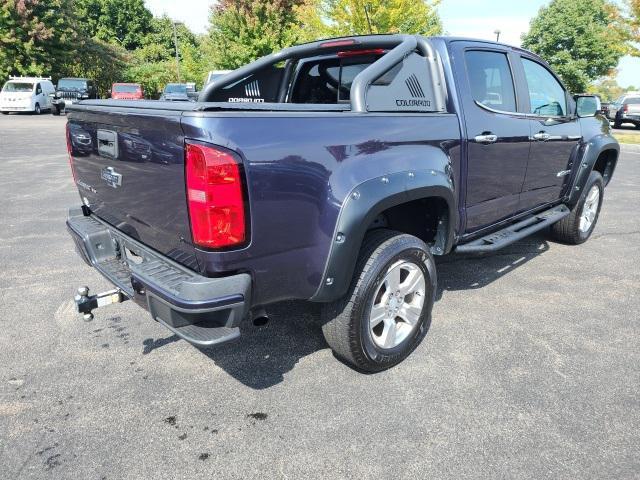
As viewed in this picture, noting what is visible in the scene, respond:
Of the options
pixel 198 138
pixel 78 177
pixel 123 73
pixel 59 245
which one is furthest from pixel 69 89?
pixel 198 138

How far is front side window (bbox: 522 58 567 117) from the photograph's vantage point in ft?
13.4

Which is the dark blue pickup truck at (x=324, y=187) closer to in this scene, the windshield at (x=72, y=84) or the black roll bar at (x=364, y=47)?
the black roll bar at (x=364, y=47)

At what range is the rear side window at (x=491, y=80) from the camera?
3357 millimetres

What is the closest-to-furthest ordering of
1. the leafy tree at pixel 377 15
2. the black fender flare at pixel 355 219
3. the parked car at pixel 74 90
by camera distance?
the black fender flare at pixel 355 219 → the leafy tree at pixel 377 15 → the parked car at pixel 74 90

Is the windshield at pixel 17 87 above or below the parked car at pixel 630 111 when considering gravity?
below

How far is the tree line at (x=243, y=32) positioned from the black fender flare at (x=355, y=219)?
532 inches

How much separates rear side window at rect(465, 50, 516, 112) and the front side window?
1.13ft

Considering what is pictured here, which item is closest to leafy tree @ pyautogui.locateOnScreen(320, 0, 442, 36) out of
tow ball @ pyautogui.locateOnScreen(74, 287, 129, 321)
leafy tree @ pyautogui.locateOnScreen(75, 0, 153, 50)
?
tow ball @ pyautogui.locateOnScreen(74, 287, 129, 321)

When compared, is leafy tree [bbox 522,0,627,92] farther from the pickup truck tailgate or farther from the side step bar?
the pickup truck tailgate

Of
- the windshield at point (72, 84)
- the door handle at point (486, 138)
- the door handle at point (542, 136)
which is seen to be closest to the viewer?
the door handle at point (486, 138)

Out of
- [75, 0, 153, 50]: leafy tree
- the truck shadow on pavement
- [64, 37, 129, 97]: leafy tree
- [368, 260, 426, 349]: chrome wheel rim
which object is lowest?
the truck shadow on pavement

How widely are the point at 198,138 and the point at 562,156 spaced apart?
3.68 m

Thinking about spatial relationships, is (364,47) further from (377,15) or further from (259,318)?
(377,15)

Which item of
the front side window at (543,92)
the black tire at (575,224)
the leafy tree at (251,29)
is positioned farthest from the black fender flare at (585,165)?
the leafy tree at (251,29)
